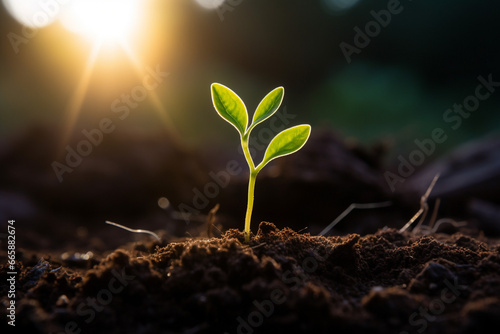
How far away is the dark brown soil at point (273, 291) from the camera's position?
0.94 meters

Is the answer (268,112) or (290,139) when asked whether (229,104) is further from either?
(290,139)

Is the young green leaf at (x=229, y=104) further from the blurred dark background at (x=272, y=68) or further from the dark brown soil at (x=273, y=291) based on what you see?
the blurred dark background at (x=272, y=68)

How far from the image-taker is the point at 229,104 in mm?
1337

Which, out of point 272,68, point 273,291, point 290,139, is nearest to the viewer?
point 273,291

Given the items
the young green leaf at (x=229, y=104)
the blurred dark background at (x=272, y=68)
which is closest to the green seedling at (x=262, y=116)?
the young green leaf at (x=229, y=104)

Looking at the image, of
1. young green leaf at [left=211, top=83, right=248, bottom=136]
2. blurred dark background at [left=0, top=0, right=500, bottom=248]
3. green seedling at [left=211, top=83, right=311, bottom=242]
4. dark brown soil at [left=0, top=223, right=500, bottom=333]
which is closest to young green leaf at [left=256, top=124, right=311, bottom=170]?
green seedling at [left=211, top=83, right=311, bottom=242]

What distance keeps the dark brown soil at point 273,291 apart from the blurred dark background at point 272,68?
418 centimetres

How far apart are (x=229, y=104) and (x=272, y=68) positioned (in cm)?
765

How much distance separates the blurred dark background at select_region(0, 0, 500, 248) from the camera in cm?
675

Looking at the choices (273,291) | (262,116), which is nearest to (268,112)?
(262,116)

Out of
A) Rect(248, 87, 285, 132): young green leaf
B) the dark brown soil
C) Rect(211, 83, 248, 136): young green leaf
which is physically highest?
Rect(211, 83, 248, 136): young green leaf

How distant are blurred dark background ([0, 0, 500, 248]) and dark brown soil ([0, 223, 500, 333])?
13.7 feet

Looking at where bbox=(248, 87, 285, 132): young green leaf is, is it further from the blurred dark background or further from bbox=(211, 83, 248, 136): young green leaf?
the blurred dark background

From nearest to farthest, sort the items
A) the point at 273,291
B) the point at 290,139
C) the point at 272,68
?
the point at 273,291 < the point at 290,139 < the point at 272,68
